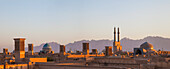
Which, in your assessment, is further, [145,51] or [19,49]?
[145,51]

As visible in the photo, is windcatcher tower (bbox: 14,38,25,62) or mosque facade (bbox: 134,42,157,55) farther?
mosque facade (bbox: 134,42,157,55)

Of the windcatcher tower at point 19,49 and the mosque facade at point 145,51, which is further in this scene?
the mosque facade at point 145,51

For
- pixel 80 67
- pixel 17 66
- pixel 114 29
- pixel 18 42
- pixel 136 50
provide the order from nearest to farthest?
pixel 80 67, pixel 17 66, pixel 18 42, pixel 136 50, pixel 114 29

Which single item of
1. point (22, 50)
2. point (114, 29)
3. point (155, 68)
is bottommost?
point (155, 68)

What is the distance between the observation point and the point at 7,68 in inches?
1113

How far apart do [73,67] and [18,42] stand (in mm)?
9785

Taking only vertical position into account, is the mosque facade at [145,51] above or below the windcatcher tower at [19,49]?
below

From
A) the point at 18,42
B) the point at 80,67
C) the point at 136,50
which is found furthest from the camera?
the point at 136,50

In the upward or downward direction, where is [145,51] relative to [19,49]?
downward

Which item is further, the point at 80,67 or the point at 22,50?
the point at 22,50

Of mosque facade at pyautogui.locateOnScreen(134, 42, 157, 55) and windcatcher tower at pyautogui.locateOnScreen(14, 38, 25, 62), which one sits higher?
windcatcher tower at pyautogui.locateOnScreen(14, 38, 25, 62)

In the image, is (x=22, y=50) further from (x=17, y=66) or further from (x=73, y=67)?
(x=73, y=67)

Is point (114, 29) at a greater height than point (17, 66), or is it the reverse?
point (114, 29)

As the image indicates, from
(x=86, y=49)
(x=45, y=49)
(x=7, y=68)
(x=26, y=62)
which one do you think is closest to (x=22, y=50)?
(x=26, y=62)
